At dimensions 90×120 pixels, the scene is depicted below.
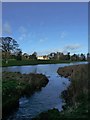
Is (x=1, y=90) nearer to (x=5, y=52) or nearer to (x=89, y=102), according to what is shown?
(x=89, y=102)

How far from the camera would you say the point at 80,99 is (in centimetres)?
1650

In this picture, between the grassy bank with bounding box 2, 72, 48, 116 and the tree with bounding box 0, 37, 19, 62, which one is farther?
the tree with bounding box 0, 37, 19, 62

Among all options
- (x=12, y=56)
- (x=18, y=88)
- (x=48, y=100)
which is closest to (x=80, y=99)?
(x=48, y=100)

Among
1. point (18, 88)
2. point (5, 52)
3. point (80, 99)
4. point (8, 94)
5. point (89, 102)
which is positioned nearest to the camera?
point (89, 102)

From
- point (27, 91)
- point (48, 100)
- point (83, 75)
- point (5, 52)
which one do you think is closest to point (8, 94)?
point (48, 100)

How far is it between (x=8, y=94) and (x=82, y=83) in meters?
5.84

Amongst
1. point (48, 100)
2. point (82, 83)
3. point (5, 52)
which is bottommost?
point (48, 100)

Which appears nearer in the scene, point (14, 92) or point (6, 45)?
point (14, 92)

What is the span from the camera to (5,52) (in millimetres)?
73125

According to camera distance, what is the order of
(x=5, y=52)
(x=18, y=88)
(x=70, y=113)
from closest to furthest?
(x=70, y=113) < (x=18, y=88) < (x=5, y=52)

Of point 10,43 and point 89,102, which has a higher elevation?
point 10,43

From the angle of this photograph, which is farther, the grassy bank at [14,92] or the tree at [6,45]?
the tree at [6,45]

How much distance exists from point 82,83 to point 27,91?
6455 millimetres

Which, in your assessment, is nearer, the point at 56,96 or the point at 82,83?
the point at 82,83
